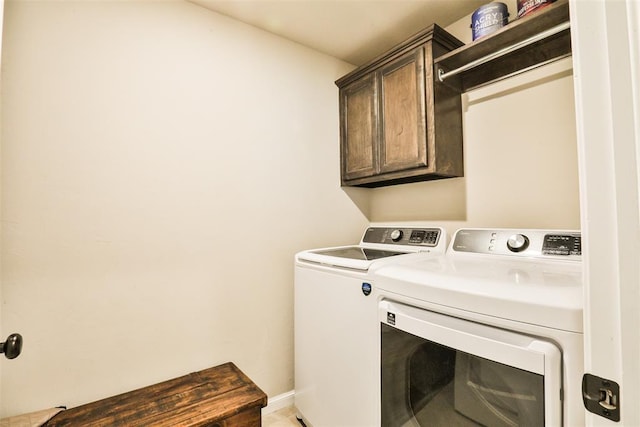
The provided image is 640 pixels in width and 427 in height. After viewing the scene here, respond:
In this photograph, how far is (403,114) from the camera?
5.67 feet

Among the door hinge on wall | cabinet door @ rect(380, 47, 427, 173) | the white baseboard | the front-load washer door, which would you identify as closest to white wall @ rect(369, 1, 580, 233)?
cabinet door @ rect(380, 47, 427, 173)

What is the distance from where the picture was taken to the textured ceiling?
1.65 m

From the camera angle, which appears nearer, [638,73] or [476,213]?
[638,73]

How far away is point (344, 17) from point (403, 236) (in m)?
1.42

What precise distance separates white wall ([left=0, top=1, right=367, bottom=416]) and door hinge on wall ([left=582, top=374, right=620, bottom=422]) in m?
1.58

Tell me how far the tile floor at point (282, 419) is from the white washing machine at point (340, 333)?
7 cm

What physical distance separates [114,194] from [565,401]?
183 cm

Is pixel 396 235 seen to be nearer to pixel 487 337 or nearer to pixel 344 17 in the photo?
pixel 487 337

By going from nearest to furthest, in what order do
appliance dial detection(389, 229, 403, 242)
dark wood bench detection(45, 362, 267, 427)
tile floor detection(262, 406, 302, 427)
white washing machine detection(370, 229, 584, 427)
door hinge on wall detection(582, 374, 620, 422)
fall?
door hinge on wall detection(582, 374, 620, 422), white washing machine detection(370, 229, 584, 427), dark wood bench detection(45, 362, 267, 427), tile floor detection(262, 406, 302, 427), appliance dial detection(389, 229, 403, 242)

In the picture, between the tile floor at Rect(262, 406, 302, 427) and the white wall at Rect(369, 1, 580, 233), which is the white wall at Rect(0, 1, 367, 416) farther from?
the white wall at Rect(369, 1, 580, 233)

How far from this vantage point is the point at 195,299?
160 centimetres

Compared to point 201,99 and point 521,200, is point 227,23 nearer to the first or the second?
point 201,99

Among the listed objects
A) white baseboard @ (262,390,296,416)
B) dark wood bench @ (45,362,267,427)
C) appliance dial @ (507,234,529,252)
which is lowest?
white baseboard @ (262,390,296,416)

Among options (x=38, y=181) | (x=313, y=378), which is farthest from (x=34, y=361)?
(x=313, y=378)
